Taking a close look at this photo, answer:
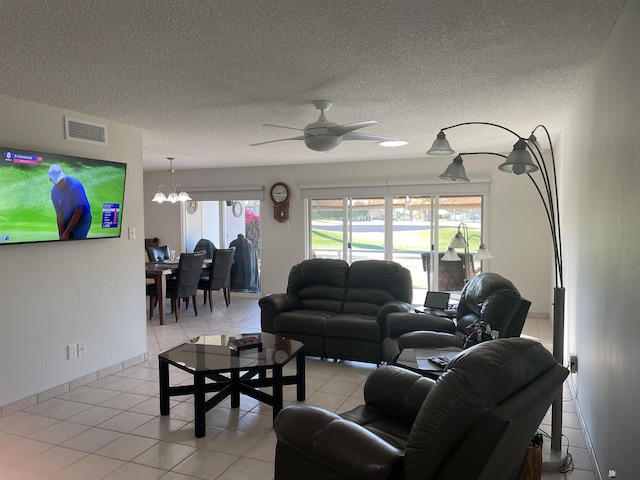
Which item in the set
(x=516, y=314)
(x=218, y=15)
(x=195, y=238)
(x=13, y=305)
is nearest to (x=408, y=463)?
(x=218, y=15)

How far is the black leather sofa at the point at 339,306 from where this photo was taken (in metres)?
4.46

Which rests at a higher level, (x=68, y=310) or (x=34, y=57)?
(x=34, y=57)

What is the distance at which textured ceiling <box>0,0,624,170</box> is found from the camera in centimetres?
208

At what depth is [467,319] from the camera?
13.0ft

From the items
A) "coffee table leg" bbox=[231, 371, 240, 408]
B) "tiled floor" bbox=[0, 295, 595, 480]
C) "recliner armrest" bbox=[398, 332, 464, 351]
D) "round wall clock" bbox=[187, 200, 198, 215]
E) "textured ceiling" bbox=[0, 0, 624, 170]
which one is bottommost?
"tiled floor" bbox=[0, 295, 595, 480]

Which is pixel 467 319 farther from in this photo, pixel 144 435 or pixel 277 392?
pixel 144 435

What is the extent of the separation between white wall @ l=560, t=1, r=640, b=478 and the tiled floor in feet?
1.79

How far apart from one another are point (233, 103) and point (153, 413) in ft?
7.93

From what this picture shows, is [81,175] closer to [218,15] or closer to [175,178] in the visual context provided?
[218,15]

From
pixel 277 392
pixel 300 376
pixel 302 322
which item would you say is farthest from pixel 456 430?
pixel 302 322

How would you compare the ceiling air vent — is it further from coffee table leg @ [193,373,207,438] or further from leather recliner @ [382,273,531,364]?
leather recliner @ [382,273,531,364]

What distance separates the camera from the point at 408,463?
5.45ft

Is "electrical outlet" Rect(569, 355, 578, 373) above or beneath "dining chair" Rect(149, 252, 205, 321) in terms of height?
beneath

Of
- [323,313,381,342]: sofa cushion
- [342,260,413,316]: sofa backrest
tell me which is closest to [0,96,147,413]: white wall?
[323,313,381,342]: sofa cushion
